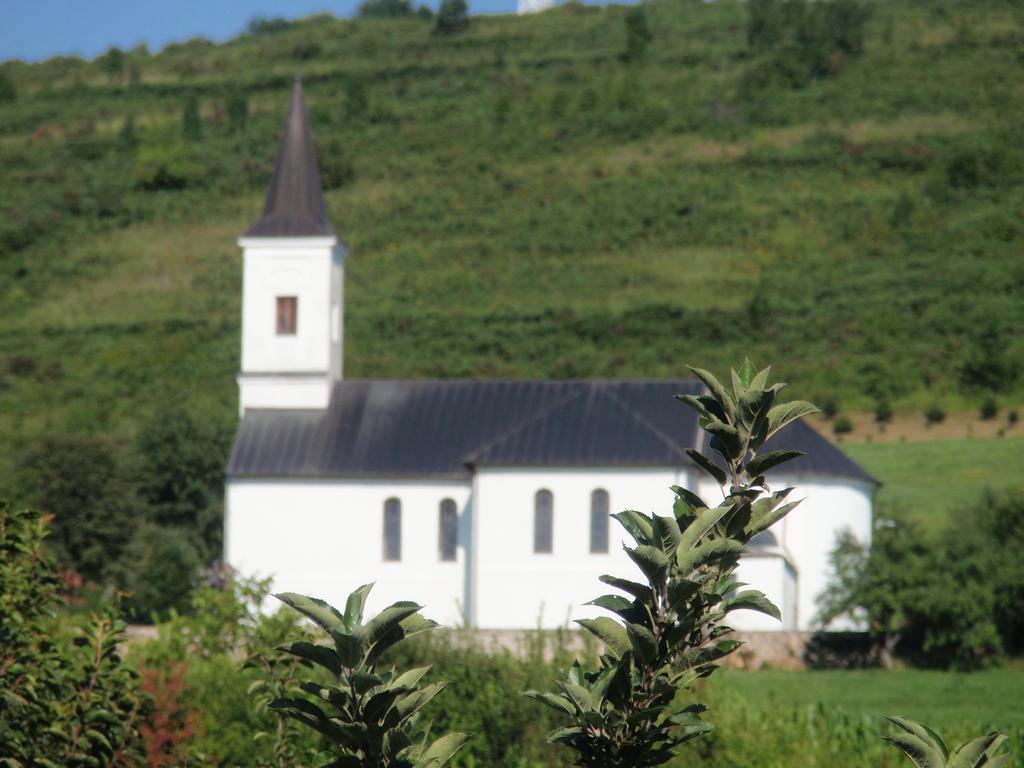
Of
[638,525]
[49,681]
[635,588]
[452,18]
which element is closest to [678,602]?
[635,588]

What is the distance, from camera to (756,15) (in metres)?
108

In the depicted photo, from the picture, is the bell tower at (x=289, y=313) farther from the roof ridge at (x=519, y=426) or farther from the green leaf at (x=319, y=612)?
the green leaf at (x=319, y=612)

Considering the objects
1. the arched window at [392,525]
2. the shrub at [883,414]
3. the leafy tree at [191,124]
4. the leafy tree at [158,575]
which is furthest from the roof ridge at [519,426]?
the leafy tree at [191,124]

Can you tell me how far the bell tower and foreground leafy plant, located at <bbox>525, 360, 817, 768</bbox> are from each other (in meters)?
34.6

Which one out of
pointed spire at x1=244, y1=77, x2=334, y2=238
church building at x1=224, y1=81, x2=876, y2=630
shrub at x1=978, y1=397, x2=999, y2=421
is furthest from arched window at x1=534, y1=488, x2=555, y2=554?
shrub at x1=978, y1=397, x2=999, y2=421

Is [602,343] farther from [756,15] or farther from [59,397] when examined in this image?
[756,15]

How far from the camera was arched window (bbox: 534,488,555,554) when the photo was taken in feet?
114

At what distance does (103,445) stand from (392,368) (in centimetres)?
1879

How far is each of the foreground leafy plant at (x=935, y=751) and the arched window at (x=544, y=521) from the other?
30819 millimetres

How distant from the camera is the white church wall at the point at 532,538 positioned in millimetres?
34312

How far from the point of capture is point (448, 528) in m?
36.8

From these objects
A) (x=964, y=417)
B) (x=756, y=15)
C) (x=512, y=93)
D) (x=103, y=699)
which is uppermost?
(x=756, y=15)

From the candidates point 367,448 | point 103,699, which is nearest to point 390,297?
point 367,448

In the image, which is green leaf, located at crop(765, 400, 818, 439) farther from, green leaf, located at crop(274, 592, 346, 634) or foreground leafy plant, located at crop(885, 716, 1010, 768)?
green leaf, located at crop(274, 592, 346, 634)
